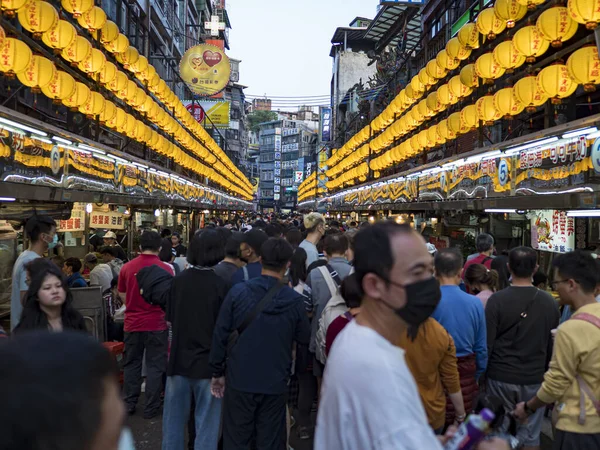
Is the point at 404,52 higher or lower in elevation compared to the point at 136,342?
higher

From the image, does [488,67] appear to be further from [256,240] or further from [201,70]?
[201,70]

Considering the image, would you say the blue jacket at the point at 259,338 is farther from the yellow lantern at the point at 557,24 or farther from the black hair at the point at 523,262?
the yellow lantern at the point at 557,24

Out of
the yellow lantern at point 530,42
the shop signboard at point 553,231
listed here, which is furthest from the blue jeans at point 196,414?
the yellow lantern at point 530,42

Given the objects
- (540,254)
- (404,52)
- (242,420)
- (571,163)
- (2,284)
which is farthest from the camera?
(404,52)

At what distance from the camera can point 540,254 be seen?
11.4 m

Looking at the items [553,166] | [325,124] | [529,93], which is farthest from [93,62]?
[325,124]

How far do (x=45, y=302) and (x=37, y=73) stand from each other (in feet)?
19.7

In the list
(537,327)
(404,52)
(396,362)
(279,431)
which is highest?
(404,52)

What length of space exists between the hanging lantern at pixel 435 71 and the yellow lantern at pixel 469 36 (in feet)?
6.19

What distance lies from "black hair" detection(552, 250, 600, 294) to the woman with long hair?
424 centimetres

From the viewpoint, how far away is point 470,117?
11359mm

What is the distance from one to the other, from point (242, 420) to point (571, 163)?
20.4 feet

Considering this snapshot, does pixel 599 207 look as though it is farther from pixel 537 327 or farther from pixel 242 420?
pixel 242 420

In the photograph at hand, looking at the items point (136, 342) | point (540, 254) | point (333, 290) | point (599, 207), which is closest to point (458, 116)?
point (540, 254)
